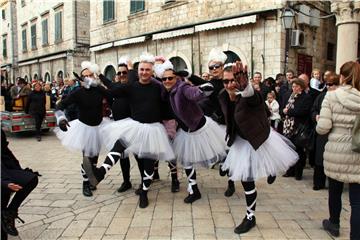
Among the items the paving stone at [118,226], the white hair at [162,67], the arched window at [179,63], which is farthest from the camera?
the arched window at [179,63]

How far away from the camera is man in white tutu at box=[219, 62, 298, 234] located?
11.9 ft

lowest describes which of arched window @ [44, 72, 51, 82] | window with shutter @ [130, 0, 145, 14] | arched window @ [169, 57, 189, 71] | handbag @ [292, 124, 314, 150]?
handbag @ [292, 124, 314, 150]

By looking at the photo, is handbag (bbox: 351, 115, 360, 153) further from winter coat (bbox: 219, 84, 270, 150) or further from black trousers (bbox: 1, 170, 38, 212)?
black trousers (bbox: 1, 170, 38, 212)

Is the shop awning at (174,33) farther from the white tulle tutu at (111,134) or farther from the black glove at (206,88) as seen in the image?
the black glove at (206,88)

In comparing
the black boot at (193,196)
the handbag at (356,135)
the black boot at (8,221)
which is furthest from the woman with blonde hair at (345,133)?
the black boot at (8,221)

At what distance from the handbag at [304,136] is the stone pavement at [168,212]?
677mm

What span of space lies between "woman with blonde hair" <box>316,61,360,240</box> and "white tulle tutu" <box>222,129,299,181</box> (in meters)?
0.48

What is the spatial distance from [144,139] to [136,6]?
1406 cm

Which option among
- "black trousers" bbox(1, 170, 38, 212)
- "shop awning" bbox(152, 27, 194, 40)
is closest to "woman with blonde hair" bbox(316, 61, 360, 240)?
"black trousers" bbox(1, 170, 38, 212)

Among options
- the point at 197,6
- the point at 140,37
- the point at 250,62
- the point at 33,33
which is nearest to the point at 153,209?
the point at 250,62

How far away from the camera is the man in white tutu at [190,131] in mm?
4504

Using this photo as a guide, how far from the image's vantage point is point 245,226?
3873 millimetres

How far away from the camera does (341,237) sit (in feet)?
12.3

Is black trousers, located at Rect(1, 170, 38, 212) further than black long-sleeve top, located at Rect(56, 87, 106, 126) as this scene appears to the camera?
No
